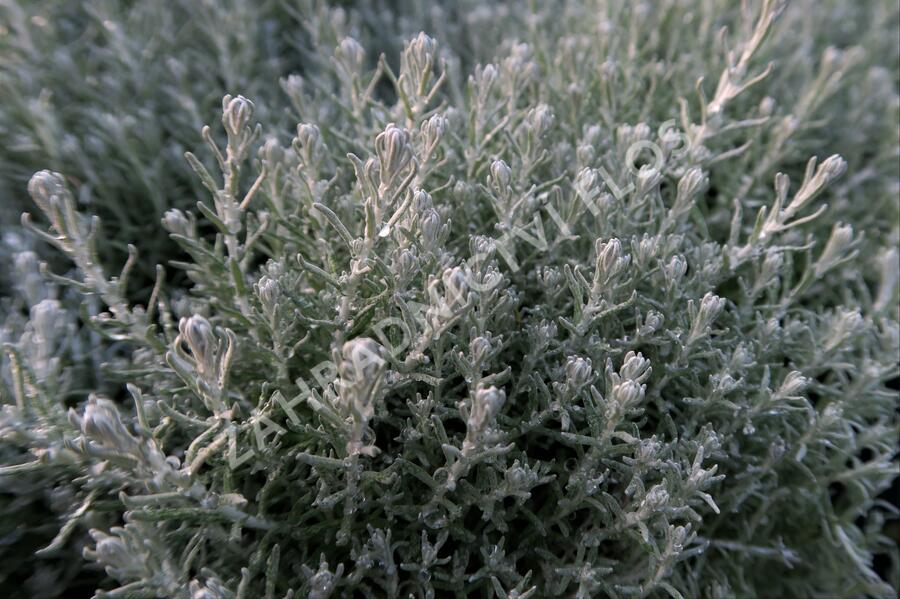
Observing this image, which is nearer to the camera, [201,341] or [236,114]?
[201,341]

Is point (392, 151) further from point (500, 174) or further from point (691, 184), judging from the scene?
point (691, 184)

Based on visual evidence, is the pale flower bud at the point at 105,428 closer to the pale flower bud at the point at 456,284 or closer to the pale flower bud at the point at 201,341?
the pale flower bud at the point at 201,341

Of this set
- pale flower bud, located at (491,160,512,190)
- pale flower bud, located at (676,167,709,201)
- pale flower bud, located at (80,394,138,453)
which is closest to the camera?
pale flower bud, located at (80,394,138,453)

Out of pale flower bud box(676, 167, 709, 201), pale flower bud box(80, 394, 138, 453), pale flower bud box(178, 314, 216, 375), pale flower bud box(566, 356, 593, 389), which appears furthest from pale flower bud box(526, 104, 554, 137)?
pale flower bud box(80, 394, 138, 453)

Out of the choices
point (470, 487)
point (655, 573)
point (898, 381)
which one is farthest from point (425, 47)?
point (898, 381)

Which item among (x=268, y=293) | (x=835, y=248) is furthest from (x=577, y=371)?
(x=835, y=248)

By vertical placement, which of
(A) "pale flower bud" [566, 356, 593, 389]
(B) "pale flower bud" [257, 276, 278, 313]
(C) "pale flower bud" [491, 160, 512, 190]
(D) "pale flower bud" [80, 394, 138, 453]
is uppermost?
(C) "pale flower bud" [491, 160, 512, 190]

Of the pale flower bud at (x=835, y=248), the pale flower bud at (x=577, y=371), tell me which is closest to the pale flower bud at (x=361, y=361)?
the pale flower bud at (x=577, y=371)

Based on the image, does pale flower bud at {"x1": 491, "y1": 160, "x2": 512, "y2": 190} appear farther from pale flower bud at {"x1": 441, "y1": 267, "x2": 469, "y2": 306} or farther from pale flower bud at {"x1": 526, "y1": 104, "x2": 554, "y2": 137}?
pale flower bud at {"x1": 441, "y1": 267, "x2": 469, "y2": 306}

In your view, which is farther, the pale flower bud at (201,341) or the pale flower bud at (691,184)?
the pale flower bud at (691,184)

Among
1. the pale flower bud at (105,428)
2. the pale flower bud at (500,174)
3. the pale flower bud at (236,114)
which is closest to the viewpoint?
the pale flower bud at (105,428)
